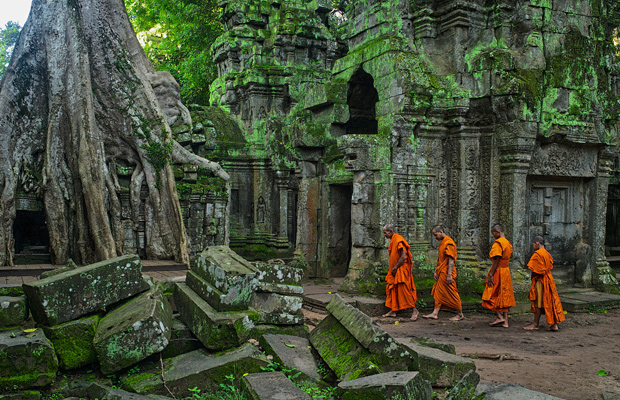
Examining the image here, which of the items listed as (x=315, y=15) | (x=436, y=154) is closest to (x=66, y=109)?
(x=436, y=154)

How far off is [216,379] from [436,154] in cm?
→ 609

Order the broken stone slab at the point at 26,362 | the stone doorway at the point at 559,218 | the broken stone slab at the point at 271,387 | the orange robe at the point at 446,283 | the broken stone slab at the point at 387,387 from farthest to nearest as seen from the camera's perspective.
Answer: the stone doorway at the point at 559,218
the orange robe at the point at 446,283
the broken stone slab at the point at 26,362
the broken stone slab at the point at 271,387
the broken stone slab at the point at 387,387

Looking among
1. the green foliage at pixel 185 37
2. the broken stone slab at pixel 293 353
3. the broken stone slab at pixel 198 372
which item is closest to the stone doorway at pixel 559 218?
the broken stone slab at pixel 293 353

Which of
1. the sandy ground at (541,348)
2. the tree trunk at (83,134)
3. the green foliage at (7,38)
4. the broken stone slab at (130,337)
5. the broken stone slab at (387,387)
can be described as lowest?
the sandy ground at (541,348)

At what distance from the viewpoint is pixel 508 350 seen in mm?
6242

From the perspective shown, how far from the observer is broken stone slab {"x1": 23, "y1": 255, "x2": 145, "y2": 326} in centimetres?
433

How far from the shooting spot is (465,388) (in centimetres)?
382

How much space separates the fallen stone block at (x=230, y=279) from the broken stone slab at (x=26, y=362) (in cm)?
138

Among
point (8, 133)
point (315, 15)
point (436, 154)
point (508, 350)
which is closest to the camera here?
point (508, 350)

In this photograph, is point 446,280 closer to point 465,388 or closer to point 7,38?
point 465,388

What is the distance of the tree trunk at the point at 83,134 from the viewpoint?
7.76 m

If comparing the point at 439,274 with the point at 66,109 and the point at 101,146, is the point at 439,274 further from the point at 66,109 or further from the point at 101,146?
the point at 66,109

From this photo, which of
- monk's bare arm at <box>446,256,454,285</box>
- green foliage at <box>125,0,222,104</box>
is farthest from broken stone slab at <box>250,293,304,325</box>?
green foliage at <box>125,0,222,104</box>

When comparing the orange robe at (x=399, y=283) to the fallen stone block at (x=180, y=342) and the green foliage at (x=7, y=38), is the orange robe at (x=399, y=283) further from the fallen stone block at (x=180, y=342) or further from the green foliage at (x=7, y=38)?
the green foliage at (x=7, y=38)
